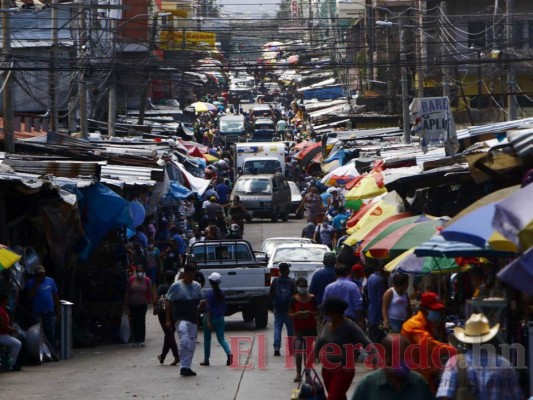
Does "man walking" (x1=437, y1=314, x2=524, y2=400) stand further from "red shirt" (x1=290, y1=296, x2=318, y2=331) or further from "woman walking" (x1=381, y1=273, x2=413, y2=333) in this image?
"red shirt" (x1=290, y1=296, x2=318, y2=331)

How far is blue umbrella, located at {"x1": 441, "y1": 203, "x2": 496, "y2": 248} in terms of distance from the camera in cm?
1044

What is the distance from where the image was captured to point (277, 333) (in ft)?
63.4

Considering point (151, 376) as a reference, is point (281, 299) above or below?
above

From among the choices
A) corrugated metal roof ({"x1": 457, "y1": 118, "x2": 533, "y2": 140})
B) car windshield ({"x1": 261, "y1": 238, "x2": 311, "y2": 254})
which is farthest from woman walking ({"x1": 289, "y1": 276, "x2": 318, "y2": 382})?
car windshield ({"x1": 261, "y1": 238, "x2": 311, "y2": 254})

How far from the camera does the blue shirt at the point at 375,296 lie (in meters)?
18.9

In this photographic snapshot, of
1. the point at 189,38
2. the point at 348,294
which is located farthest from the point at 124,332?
the point at 189,38

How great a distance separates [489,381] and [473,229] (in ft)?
4.69

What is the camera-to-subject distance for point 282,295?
757 inches

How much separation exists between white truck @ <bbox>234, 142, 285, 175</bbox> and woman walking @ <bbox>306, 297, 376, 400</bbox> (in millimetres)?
39175

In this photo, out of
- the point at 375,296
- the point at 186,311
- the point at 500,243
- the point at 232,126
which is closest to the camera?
the point at 500,243

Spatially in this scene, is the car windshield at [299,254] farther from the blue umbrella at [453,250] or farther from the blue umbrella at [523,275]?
the blue umbrella at [523,275]

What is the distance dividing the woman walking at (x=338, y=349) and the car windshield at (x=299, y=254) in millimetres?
12863

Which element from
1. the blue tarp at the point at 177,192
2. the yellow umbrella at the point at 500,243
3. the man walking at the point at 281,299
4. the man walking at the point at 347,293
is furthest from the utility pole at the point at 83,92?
the yellow umbrella at the point at 500,243

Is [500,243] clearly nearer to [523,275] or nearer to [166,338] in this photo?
[523,275]
